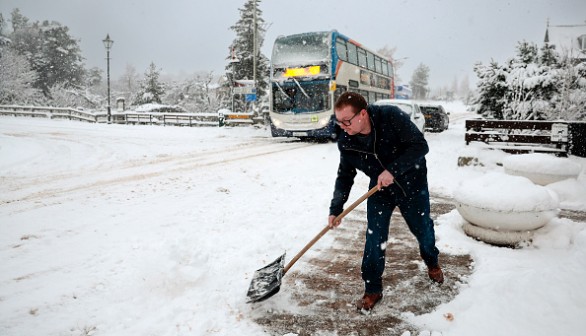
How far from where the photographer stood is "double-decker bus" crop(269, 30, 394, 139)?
49.3ft

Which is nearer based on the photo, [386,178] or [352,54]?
[386,178]

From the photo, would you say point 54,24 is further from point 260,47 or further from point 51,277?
point 51,277

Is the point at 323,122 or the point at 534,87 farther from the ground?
the point at 534,87

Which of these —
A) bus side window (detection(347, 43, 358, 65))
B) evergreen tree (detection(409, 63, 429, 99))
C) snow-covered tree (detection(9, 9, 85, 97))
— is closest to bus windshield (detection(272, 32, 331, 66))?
bus side window (detection(347, 43, 358, 65))

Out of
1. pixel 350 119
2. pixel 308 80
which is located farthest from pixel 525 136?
pixel 350 119

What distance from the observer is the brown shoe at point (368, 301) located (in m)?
3.02

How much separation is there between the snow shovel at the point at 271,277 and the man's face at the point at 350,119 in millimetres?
500

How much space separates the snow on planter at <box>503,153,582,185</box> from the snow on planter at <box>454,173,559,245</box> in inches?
95.2

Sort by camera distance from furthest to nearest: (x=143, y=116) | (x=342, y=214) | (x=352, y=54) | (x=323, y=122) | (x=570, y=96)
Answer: (x=143, y=116)
(x=352, y=54)
(x=323, y=122)
(x=570, y=96)
(x=342, y=214)

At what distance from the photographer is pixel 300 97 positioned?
15.7 metres

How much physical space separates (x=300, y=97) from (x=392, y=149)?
1306 cm

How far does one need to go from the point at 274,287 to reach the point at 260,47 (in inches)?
1362

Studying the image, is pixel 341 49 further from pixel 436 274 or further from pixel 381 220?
pixel 381 220

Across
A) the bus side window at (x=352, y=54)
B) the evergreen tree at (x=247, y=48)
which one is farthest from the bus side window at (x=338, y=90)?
the evergreen tree at (x=247, y=48)
